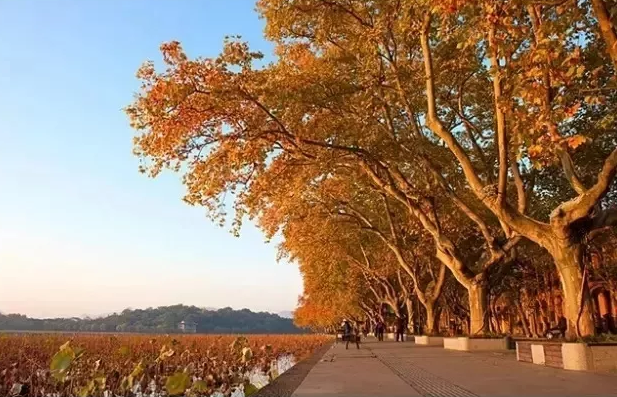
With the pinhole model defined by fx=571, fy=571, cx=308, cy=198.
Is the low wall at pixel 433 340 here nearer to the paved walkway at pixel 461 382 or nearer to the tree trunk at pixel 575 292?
the paved walkway at pixel 461 382

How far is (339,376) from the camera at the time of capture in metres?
11.3

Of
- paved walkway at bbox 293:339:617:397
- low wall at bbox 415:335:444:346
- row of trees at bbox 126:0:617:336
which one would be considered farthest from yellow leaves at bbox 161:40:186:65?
low wall at bbox 415:335:444:346

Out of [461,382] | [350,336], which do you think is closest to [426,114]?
[461,382]

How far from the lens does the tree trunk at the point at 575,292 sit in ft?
40.9

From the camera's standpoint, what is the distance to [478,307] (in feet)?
67.4

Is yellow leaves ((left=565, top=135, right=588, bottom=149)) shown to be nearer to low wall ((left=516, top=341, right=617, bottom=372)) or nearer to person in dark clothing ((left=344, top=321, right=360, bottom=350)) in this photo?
low wall ((left=516, top=341, right=617, bottom=372))

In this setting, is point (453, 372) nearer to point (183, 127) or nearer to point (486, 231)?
point (486, 231)

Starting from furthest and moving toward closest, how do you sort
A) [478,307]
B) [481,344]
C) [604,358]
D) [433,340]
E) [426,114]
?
[433,340]
[478,307]
[481,344]
[426,114]
[604,358]

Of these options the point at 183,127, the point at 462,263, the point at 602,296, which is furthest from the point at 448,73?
the point at 602,296

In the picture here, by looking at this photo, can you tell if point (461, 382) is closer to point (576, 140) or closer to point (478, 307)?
point (576, 140)

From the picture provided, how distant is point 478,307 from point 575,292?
8209 mm

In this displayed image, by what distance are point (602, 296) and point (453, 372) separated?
3790 centimetres

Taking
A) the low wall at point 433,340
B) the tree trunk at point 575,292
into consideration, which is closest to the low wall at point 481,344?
the low wall at point 433,340

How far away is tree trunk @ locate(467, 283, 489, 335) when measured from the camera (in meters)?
20.2
